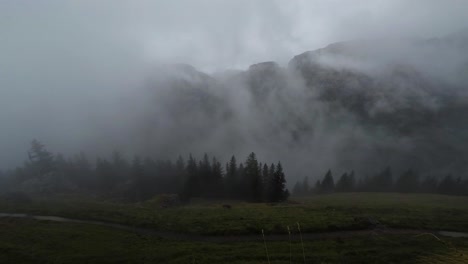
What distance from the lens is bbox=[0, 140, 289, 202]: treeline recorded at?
97812 millimetres

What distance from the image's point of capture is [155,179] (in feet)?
410

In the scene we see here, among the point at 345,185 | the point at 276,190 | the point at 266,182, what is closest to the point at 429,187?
the point at 345,185

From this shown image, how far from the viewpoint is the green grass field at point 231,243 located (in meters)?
36.4

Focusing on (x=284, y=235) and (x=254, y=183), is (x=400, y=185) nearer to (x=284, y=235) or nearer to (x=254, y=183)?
(x=254, y=183)

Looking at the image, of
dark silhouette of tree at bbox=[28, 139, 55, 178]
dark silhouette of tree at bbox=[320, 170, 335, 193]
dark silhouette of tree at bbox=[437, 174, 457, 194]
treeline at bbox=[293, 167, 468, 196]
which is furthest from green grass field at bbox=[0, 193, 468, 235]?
dark silhouette of tree at bbox=[28, 139, 55, 178]

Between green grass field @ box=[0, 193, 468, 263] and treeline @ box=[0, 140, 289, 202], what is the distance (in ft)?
126

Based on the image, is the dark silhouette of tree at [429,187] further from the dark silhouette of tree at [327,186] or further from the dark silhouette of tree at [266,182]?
the dark silhouette of tree at [266,182]

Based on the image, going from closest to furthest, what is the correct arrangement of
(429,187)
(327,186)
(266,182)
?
1. (266,182)
2. (429,187)
3. (327,186)

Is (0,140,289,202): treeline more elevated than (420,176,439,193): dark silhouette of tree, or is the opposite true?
(0,140,289,202): treeline

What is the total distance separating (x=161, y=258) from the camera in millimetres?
37562

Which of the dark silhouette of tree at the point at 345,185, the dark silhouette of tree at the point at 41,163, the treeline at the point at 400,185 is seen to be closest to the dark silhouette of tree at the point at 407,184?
the treeline at the point at 400,185

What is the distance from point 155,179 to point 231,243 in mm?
89294

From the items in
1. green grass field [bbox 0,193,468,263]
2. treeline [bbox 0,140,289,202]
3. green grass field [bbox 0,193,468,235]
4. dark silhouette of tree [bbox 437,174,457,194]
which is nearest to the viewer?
green grass field [bbox 0,193,468,263]

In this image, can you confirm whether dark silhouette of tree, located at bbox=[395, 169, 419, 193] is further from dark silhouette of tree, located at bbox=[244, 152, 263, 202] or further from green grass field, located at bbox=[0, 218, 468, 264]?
green grass field, located at bbox=[0, 218, 468, 264]
